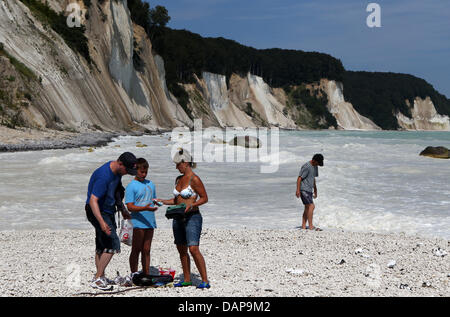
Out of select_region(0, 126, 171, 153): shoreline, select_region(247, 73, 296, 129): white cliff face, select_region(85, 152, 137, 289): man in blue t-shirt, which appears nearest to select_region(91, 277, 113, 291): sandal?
select_region(85, 152, 137, 289): man in blue t-shirt

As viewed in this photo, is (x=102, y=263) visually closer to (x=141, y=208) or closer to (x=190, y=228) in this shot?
(x=141, y=208)

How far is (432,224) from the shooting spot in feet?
34.5

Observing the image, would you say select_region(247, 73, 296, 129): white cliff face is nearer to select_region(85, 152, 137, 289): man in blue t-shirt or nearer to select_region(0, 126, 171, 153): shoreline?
select_region(0, 126, 171, 153): shoreline

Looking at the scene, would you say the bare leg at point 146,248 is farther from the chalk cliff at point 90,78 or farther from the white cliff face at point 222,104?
the white cliff face at point 222,104

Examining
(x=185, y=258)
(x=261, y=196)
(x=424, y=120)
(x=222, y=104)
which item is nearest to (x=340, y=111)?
(x=222, y=104)

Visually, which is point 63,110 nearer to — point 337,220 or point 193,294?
point 337,220

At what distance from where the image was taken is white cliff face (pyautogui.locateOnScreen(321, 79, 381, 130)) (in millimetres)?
151350

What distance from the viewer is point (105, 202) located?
219 inches

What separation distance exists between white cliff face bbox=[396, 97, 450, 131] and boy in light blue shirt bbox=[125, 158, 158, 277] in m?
192

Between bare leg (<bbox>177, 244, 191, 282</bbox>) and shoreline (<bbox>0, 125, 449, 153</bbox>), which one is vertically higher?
shoreline (<bbox>0, 125, 449, 153</bbox>)

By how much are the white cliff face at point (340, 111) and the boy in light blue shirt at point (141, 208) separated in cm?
14794

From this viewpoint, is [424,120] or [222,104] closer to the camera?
[222,104]

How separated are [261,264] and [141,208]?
2.13 metres

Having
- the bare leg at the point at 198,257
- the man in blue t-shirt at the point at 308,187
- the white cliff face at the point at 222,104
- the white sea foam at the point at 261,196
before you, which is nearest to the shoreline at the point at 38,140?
the white sea foam at the point at 261,196
